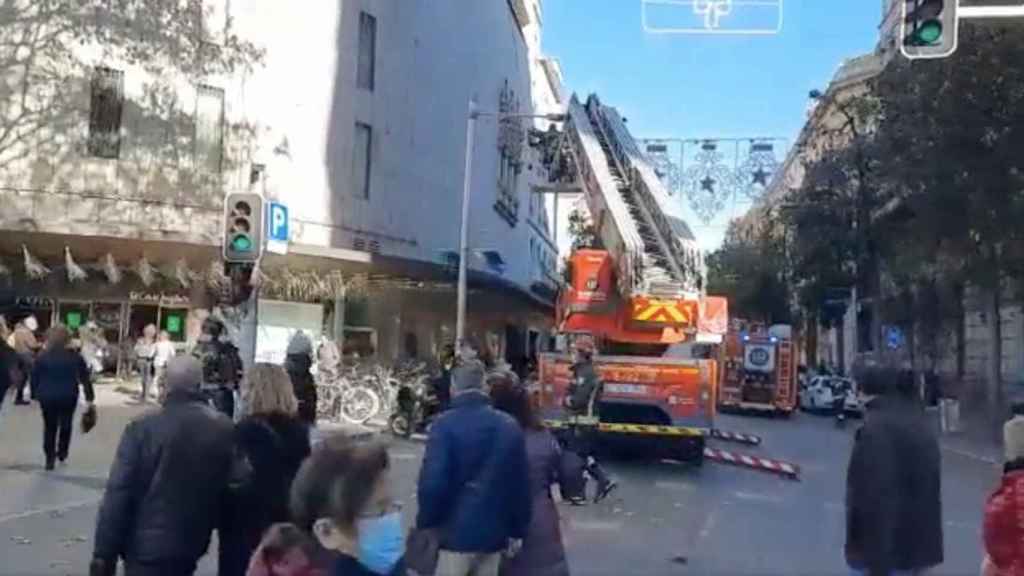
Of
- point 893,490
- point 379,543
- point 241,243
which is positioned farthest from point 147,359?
point 379,543

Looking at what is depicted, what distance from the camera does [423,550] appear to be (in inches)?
215

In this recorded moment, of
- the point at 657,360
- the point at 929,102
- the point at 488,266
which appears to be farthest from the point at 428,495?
the point at 488,266

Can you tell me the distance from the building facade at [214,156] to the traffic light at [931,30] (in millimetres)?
13567

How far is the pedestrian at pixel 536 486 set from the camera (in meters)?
5.85

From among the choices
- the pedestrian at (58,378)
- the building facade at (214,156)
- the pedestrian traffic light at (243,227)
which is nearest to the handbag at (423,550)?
the pedestrian traffic light at (243,227)

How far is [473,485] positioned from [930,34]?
8079 mm

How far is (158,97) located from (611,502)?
20.1 meters

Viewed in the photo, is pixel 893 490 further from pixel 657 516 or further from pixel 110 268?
pixel 110 268

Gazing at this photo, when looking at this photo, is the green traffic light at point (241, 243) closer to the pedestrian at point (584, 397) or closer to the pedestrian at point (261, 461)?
the pedestrian at point (261, 461)

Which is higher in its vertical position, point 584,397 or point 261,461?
point 584,397

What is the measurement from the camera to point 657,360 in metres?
17.8

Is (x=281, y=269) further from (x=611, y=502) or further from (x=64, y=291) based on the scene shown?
(x=611, y=502)

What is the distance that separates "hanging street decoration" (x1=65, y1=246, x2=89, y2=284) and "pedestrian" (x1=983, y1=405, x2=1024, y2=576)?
27159 millimetres

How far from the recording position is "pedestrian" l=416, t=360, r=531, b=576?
18.2ft
